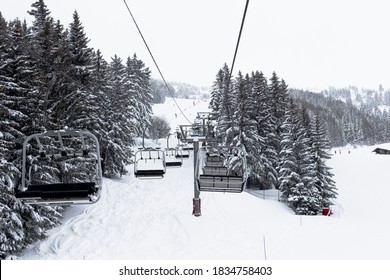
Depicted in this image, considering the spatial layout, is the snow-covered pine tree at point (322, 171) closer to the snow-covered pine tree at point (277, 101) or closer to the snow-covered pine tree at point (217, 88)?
the snow-covered pine tree at point (277, 101)

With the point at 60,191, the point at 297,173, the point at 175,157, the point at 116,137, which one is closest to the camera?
the point at 60,191

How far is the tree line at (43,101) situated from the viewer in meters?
14.8

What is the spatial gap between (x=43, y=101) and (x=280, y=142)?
92.7ft

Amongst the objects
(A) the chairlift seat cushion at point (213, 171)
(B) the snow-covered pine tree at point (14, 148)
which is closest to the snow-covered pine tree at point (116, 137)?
(B) the snow-covered pine tree at point (14, 148)

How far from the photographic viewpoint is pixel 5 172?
47.5 feet

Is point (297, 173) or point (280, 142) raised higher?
point (280, 142)

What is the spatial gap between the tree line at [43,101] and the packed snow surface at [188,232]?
1841mm

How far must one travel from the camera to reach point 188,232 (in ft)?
57.8

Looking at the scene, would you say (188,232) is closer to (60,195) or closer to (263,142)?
(60,195)

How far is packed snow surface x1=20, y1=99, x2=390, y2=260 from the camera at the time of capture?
15.2 m

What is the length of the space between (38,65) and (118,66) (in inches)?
1309

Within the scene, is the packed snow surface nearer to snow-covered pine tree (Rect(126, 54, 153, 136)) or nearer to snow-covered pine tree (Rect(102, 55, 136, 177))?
snow-covered pine tree (Rect(102, 55, 136, 177))

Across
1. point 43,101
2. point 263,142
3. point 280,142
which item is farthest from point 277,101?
point 43,101

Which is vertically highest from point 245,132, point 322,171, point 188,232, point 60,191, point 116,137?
point 245,132
